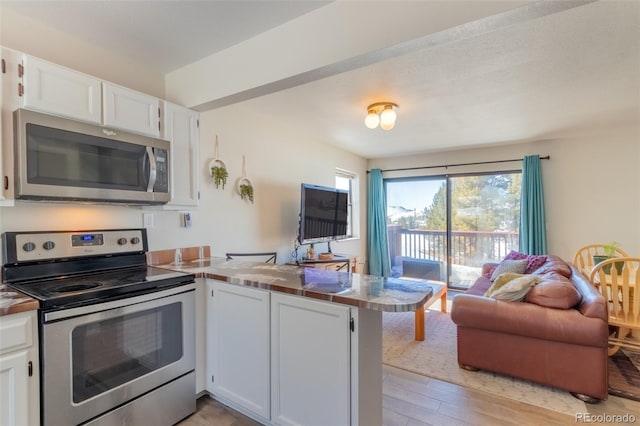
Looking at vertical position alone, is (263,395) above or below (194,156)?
below

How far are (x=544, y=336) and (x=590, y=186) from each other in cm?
311

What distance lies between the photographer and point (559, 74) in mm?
2412

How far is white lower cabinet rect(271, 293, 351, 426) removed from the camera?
4.96 ft

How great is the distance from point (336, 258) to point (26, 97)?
311 cm

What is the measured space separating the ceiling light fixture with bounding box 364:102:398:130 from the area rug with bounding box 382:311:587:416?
2.15 m

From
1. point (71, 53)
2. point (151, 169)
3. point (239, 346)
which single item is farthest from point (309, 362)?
point (71, 53)

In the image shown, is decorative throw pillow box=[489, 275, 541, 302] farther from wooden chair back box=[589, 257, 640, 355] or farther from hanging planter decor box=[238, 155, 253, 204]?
hanging planter decor box=[238, 155, 253, 204]

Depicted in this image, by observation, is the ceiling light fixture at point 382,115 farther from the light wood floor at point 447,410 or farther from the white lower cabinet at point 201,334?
the light wood floor at point 447,410

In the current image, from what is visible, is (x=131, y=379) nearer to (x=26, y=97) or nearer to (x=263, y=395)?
(x=263, y=395)

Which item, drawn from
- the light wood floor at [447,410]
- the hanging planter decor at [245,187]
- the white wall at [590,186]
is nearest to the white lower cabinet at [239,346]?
the light wood floor at [447,410]

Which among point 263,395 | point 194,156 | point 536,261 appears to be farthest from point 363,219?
point 263,395

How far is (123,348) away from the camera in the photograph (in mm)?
1685

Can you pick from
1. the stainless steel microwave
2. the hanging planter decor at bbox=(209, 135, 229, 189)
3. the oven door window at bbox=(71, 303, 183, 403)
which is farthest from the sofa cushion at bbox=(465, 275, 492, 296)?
the stainless steel microwave

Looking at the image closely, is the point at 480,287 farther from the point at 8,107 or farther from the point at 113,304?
the point at 8,107
